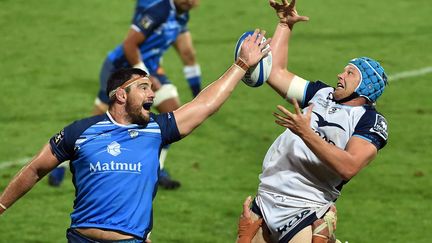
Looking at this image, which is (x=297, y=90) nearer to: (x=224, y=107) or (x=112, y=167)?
(x=112, y=167)

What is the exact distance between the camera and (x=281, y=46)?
30.9 feet

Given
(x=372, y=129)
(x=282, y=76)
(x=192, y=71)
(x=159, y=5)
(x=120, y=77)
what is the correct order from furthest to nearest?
(x=192, y=71)
(x=159, y=5)
(x=282, y=76)
(x=120, y=77)
(x=372, y=129)

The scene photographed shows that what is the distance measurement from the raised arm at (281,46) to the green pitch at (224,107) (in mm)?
3098

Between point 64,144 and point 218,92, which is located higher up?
point 218,92

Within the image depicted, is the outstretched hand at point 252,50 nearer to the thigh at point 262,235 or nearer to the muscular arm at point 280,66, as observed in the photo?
the muscular arm at point 280,66

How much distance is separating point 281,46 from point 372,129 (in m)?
1.37

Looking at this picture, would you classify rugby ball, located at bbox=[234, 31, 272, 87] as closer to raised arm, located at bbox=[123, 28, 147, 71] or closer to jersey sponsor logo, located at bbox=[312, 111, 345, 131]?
jersey sponsor logo, located at bbox=[312, 111, 345, 131]

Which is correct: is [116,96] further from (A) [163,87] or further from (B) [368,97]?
(A) [163,87]

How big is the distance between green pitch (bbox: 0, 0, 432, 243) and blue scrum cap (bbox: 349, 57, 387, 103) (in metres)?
3.60

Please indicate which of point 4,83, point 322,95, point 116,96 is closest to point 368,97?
point 322,95

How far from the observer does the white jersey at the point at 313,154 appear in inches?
337

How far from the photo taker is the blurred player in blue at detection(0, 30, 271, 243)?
27.5 ft

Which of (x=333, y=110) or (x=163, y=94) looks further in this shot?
(x=163, y=94)

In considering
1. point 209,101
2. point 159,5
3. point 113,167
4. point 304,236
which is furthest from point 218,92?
point 159,5
